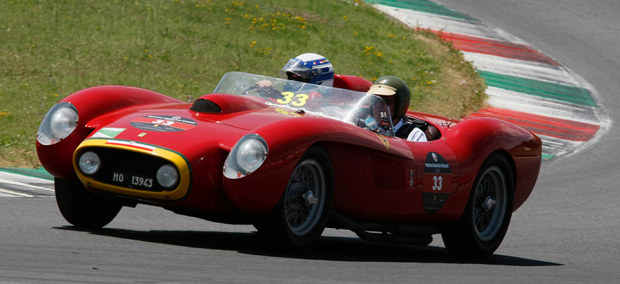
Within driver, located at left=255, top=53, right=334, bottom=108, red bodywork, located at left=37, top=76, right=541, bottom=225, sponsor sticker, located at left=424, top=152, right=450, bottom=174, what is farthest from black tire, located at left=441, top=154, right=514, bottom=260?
driver, located at left=255, top=53, right=334, bottom=108

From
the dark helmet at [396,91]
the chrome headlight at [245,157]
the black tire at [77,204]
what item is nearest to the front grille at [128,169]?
the chrome headlight at [245,157]

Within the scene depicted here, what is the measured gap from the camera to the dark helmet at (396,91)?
7.23 meters

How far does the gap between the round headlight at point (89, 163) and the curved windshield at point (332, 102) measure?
1.58 meters

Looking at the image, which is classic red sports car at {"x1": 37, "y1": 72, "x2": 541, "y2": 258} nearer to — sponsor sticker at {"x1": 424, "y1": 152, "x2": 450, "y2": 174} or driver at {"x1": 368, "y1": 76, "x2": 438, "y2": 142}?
sponsor sticker at {"x1": 424, "y1": 152, "x2": 450, "y2": 174}

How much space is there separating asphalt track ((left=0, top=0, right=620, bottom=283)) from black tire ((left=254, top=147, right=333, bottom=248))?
12 centimetres

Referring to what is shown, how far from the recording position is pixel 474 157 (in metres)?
6.89

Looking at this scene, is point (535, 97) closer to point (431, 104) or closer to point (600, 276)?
point (431, 104)

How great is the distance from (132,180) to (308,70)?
239 cm

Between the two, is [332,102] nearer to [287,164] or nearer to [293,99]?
[293,99]

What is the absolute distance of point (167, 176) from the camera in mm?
5402

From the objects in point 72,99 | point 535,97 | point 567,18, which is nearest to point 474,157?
point 72,99

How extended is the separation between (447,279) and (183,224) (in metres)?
2.61

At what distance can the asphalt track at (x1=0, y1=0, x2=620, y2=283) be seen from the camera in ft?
14.8

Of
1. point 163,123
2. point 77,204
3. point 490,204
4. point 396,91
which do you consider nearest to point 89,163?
point 163,123
